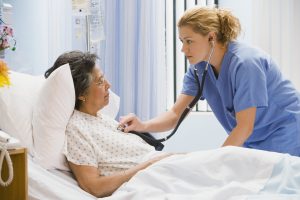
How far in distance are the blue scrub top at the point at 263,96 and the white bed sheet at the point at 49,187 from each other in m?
0.79

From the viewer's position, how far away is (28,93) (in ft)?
6.44

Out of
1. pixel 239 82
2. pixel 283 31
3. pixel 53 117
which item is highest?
pixel 283 31

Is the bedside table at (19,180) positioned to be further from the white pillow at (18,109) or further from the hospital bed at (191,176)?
the white pillow at (18,109)

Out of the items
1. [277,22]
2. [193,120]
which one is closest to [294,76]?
[277,22]

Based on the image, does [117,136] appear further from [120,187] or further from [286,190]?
[286,190]

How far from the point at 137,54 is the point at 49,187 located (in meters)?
1.84

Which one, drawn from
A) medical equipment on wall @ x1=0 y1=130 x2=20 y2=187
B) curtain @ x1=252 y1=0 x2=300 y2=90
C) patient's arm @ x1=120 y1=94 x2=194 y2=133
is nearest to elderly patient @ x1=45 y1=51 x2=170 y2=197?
patient's arm @ x1=120 y1=94 x2=194 y2=133

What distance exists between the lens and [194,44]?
2102 millimetres

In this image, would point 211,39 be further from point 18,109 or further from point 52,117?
point 18,109

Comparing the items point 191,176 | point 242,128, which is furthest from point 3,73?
point 242,128

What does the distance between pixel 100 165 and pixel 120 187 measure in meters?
0.21

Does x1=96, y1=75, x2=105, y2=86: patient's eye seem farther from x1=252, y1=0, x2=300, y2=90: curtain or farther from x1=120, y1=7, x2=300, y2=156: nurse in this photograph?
x1=252, y1=0, x2=300, y2=90: curtain

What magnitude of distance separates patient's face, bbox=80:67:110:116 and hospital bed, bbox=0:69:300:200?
0.65 ft

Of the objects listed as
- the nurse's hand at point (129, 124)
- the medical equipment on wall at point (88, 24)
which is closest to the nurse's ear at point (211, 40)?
the nurse's hand at point (129, 124)
